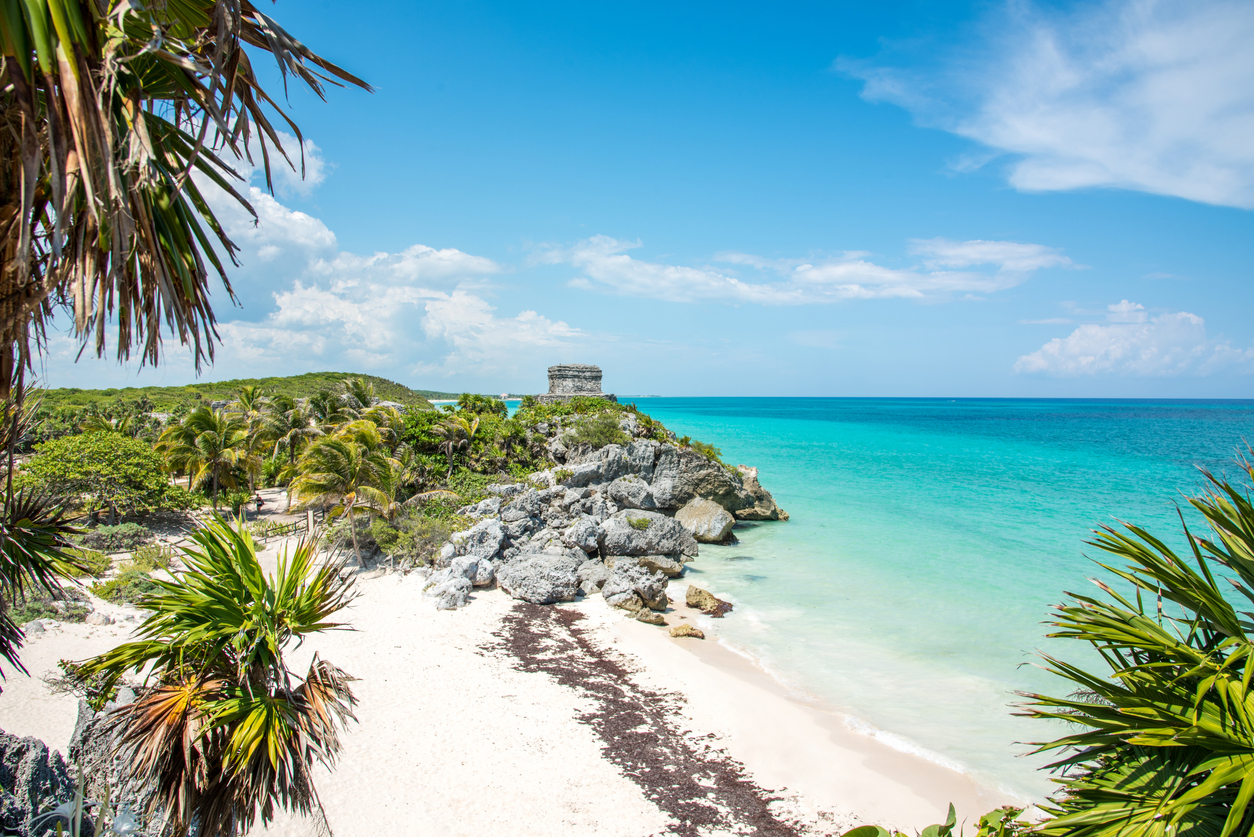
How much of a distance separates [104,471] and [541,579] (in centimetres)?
1427

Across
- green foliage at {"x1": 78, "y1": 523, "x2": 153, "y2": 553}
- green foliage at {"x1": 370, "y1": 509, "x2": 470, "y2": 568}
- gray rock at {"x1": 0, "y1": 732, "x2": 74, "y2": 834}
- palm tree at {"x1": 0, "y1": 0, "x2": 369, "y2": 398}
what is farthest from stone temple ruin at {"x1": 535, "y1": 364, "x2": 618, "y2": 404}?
palm tree at {"x1": 0, "y1": 0, "x2": 369, "y2": 398}

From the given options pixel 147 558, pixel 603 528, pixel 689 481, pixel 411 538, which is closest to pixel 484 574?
pixel 411 538

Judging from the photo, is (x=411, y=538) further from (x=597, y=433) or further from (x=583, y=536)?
(x=597, y=433)

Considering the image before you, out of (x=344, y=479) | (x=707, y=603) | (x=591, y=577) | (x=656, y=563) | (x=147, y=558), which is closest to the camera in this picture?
(x=707, y=603)

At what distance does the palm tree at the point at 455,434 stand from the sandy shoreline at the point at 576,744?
13.1 m

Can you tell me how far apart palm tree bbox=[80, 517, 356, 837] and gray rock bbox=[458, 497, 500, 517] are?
14.6 meters

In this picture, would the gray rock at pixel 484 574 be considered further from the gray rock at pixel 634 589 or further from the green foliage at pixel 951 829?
the green foliage at pixel 951 829

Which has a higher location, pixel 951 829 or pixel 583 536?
pixel 951 829

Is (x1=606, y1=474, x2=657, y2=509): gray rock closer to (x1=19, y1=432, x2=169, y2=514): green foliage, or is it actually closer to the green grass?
(x1=19, y1=432, x2=169, y2=514): green foliage

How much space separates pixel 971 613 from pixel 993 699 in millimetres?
4542

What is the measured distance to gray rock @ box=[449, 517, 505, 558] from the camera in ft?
53.3

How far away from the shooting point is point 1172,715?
2.79 meters

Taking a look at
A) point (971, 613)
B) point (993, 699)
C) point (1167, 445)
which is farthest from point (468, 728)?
point (1167, 445)

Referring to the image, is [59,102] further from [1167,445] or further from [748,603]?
[1167,445]
